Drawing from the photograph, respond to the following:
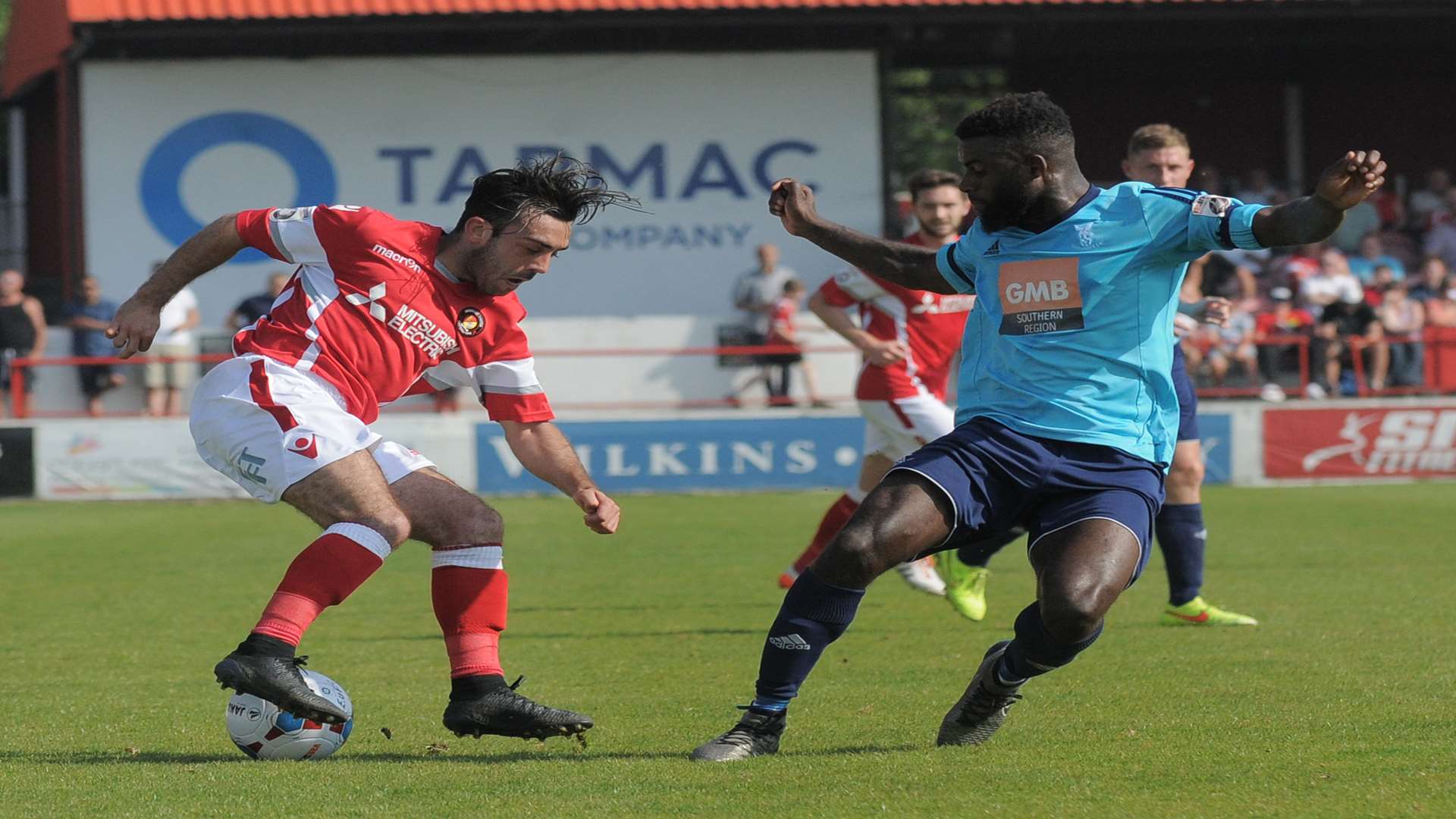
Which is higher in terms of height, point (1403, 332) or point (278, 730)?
point (1403, 332)

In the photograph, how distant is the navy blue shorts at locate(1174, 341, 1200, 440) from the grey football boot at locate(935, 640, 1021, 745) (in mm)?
2358

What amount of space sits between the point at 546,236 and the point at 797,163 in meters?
16.5

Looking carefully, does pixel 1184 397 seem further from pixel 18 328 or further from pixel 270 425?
pixel 18 328

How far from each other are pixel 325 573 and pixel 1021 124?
7.57ft

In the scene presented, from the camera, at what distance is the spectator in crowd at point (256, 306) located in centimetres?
1830

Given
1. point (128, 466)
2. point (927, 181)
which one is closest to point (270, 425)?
point (927, 181)

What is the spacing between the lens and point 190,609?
9.22 metres

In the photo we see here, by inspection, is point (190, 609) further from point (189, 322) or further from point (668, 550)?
point (189, 322)

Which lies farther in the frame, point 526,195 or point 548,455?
point 548,455

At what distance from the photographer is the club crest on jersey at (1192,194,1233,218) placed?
489cm

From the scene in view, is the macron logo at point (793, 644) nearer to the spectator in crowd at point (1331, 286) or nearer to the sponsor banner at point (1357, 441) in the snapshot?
the sponsor banner at point (1357, 441)

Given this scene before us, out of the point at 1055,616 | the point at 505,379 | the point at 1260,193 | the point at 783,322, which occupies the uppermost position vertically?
the point at 1260,193

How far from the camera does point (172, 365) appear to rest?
1775 centimetres

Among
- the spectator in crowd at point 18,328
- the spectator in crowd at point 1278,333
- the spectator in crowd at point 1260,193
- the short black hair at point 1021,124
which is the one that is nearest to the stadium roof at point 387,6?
the spectator in crowd at point 1260,193
